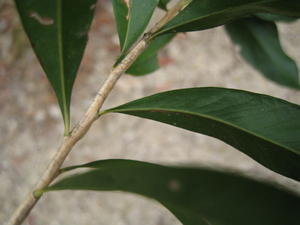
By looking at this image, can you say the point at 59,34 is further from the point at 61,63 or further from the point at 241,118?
the point at 241,118

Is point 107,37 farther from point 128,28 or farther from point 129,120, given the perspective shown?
point 128,28

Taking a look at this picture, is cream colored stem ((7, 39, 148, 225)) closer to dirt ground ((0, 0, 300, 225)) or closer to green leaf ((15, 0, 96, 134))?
green leaf ((15, 0, 96, 134))

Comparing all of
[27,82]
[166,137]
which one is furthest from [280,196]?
[27,82]

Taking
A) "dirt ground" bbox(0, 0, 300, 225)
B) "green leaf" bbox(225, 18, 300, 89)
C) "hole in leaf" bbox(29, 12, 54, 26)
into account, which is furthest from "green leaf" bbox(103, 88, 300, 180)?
"dirt ground" bbox(0, 0, 300, 225)

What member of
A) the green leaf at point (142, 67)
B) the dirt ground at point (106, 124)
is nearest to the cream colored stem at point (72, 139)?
the green leaf at point (142, 67)

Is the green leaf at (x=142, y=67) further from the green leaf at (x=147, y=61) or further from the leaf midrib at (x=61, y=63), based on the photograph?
the leaf midrib at (x=61, y=63)

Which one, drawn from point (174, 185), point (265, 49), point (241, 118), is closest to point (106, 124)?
point (265, 49)
